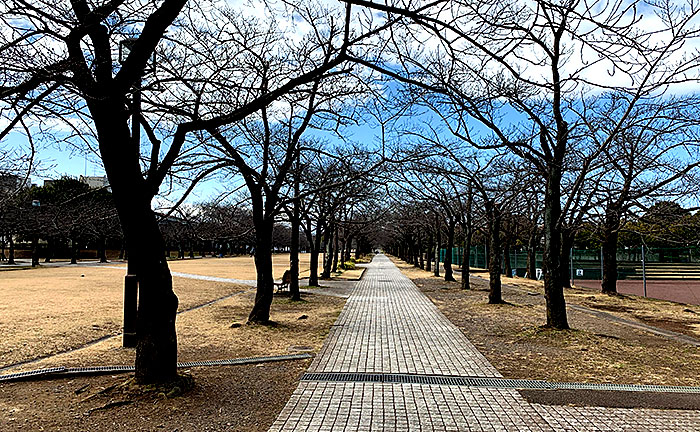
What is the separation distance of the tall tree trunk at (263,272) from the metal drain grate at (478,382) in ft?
16.0

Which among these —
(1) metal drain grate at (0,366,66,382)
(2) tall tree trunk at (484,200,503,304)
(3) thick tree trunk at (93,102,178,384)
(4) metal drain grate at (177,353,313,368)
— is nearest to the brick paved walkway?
(4) metal drain grate at (177,353,313,368)

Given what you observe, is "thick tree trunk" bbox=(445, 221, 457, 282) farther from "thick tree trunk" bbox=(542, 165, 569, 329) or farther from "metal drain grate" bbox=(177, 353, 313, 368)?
"metal drain grate" bbox=(177, 353, 313, 368)

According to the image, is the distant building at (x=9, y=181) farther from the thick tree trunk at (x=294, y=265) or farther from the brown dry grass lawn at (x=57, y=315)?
the thick tree trunk at (x=294, y=265)

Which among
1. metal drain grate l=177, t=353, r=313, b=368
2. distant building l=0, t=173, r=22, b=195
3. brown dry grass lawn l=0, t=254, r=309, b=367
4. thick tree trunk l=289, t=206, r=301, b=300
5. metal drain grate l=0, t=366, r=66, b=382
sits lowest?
brown dry grass lawn l=0, t=254, r=309, b=367

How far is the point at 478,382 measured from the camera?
22.5ft

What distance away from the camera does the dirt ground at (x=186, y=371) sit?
205 inches

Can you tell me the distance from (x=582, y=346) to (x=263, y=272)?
6661 mm

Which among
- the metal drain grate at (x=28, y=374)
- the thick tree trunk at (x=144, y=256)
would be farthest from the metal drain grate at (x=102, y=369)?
the thick tree trunk at (x=144, y=256)

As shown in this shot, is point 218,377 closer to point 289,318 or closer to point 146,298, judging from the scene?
point 146,298

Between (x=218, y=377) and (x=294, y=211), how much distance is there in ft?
35.9

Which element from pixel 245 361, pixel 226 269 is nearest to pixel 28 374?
pixel 245 361

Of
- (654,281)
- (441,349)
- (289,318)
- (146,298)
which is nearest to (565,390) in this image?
(441,349)

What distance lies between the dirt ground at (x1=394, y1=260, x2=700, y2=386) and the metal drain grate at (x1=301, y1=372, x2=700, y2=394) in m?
0.32

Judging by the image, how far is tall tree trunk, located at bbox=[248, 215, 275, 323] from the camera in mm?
11906
